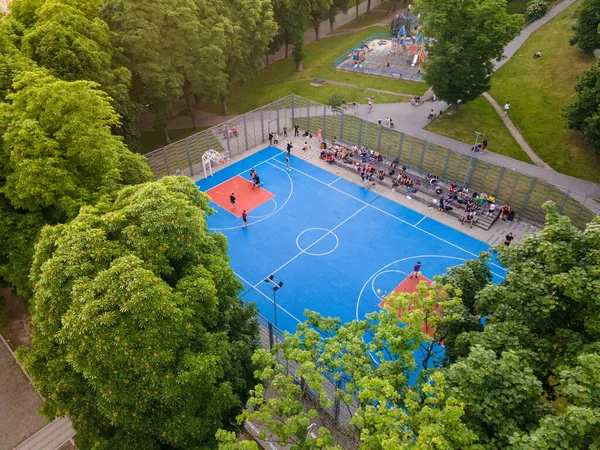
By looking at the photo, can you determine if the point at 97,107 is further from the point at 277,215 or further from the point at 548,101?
the point at 548,101

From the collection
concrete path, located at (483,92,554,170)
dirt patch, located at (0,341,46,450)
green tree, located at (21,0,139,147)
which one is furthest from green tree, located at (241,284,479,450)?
concrete path, located at (483,92,554,170)

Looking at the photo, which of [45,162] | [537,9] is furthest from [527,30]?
[45,162]

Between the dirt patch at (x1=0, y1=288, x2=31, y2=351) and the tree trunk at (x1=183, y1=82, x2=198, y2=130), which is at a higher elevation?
the tree trunk at (x1=183, y1=82, x2=198, y2=130)

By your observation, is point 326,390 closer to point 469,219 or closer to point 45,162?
point 45,162

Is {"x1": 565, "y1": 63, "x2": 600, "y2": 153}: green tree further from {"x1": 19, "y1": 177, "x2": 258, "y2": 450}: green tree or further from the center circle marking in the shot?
{"x1": 19, "y1": 177, "x2": 258, "y2": 450}: green tree

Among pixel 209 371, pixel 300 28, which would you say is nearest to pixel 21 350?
pixel 209 371

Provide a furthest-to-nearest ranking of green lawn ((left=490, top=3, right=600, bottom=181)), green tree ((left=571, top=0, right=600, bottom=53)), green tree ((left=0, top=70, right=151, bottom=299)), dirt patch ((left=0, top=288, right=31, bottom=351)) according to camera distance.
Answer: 1. green tree ((left=571, top=0, right=600, bottom=53))
2. green lawn ((left=490, top=3, right=600, bottom=181))
3. dirt patch ((left=0, top=288, right=31, bottom=351))
4. green tree ((left=0, top=70, right=151, bottom=299))
